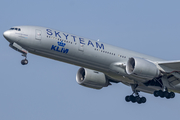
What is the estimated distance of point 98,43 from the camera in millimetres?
45750

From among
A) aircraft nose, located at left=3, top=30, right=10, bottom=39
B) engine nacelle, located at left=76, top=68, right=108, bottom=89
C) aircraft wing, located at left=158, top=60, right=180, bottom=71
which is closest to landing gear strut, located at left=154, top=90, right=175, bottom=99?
aircraft wing, located at left=158, top=60, right=180, bottom=71

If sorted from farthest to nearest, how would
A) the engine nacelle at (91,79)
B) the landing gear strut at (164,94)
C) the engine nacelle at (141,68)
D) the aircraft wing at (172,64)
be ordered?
the engine nacelle at (91,79), the landing gear strut at (164,94), the aircraft wing at (172,64), the engine nacelle at (141,68)

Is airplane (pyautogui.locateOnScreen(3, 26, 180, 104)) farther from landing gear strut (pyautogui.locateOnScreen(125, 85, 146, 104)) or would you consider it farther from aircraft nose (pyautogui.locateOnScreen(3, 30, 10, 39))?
landing gear strut (pyautogui.locateOnScreen(125, 85, 146, 104))

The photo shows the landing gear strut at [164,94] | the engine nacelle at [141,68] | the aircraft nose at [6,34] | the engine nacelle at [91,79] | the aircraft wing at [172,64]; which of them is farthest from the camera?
the engine nacelle at [91,79]

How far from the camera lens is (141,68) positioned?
145 ft

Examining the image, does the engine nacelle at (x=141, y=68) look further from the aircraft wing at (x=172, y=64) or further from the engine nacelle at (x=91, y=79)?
the engine nacelle at (x=91, y=79)

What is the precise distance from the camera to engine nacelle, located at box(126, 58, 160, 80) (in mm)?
43969

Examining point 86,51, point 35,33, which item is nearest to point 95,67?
point 86,51

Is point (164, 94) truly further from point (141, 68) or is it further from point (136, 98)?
point (141, 68)

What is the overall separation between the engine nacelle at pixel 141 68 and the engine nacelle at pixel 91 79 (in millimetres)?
7096

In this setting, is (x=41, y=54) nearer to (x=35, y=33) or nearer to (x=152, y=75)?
(x=35, y=33)

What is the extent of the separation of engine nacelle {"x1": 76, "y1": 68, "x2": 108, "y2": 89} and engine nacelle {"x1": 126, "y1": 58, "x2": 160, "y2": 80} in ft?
23.3

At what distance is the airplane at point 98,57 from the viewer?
42750 millimetres

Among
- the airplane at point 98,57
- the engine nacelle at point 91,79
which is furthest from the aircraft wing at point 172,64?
the engine nacelle at point 91,79
